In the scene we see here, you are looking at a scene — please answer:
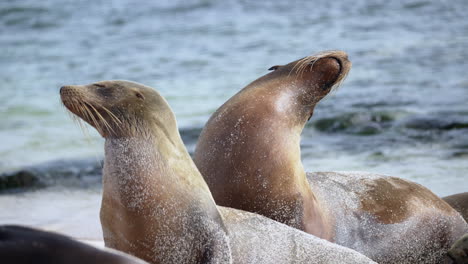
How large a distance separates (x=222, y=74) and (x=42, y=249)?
10.1 metres

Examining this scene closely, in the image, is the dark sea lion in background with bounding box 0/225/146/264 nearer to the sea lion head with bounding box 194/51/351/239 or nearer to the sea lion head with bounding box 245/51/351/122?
the sea lion head with bounding box 194/51/351/239

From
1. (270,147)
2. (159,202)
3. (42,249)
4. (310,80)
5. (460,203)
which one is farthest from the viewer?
(460,203)

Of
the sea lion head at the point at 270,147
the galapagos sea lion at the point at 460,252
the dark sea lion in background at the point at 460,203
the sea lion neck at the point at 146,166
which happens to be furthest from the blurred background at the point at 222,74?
the galapagos sea lion at the point at 460,252

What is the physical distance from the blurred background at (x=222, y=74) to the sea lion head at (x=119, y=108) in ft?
0.80

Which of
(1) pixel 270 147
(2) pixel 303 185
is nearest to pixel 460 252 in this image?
(2) pixel 303 185

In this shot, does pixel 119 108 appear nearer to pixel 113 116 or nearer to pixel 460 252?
pixel 113 116

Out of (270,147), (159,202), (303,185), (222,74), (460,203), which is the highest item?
(159,202)

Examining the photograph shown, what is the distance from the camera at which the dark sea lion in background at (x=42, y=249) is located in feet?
6.42

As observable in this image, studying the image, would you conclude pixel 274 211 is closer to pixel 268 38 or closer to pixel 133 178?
pixel 133 178

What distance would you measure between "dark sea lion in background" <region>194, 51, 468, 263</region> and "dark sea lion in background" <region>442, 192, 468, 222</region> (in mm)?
318

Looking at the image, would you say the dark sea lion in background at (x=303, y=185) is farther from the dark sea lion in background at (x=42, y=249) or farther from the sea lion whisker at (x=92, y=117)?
the dark sea lion in background at (x=42, y=249)

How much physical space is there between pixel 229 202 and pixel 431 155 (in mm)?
3388

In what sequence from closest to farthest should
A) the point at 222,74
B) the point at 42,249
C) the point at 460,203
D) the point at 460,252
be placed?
the point at 42,249 < the point at 460,252 < the point at 460,203 < the point at 222,74

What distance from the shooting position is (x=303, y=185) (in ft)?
13.3
